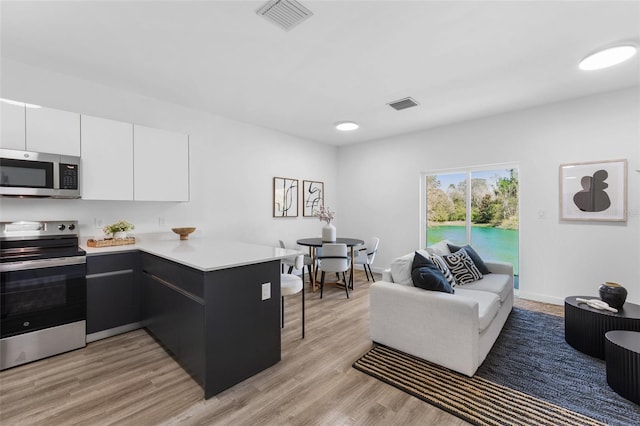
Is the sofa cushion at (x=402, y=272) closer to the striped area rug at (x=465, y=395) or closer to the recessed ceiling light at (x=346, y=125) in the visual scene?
the striped area rug at (x=465, y=395)

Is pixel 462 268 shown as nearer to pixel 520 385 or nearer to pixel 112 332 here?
pixel 520 385

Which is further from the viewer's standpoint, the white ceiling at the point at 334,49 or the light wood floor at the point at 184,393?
the white ceiling at the point at 334,49

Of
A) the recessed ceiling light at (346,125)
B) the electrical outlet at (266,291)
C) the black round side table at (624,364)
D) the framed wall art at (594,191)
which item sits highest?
the recessed ceiling light at (346,125)

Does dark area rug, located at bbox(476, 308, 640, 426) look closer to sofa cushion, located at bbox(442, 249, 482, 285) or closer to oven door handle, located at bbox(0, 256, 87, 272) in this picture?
sofa cushion, located at bbox(442, 249, 482, 285)

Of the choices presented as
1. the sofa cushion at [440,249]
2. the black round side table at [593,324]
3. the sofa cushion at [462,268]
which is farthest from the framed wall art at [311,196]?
the black round side table at [593,324]

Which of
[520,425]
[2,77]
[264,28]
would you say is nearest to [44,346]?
[2,77]

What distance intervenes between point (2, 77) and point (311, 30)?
9.90 ft

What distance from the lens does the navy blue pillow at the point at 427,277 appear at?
2463 mm

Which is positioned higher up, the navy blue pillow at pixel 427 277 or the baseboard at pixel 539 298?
the navy blue pillow at pixel 427 277

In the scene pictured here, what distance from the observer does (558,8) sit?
204 centimetres

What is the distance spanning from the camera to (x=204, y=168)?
4137 millimetres

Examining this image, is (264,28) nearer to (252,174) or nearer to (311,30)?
(311,30)

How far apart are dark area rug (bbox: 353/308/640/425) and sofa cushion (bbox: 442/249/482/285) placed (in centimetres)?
67

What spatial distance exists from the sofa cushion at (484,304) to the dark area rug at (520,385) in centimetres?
37
